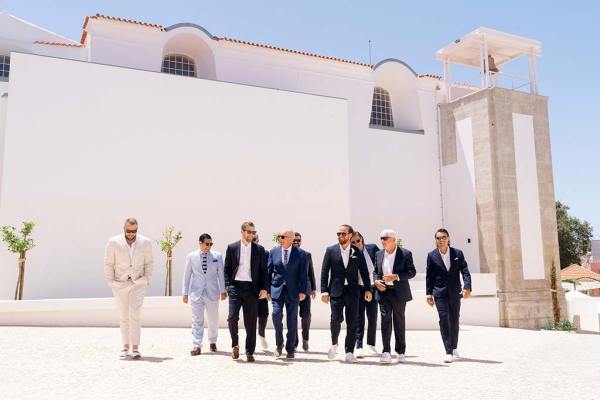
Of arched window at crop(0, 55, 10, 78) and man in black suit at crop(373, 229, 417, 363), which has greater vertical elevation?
arched window at crop(0, 55, 10, 78)

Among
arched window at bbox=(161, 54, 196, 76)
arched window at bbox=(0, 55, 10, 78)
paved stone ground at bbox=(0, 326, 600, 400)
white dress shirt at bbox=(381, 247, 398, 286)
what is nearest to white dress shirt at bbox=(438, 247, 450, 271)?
white dress shirt at bbox=(381, 247, 398, 286)

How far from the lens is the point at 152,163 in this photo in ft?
49.0

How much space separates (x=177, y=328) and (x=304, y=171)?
749 cm

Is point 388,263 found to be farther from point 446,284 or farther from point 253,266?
point 253,266

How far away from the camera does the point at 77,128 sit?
14148mm

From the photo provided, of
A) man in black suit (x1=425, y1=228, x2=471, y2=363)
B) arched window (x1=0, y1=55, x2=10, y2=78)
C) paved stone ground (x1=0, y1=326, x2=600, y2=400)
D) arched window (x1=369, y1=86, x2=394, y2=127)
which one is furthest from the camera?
arched window (x1=369, y1=86, x2=394, y2=127)

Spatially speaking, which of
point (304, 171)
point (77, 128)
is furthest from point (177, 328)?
point (304, 171)

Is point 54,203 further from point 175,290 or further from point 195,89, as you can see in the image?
point 195,89

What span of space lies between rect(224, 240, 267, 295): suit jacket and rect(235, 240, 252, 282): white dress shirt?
31 millimetres

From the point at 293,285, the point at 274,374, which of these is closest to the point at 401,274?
the point at 293,285

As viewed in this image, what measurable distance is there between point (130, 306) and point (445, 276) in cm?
441

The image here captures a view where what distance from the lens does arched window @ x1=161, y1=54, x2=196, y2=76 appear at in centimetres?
1828

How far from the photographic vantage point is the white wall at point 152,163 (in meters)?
13.6

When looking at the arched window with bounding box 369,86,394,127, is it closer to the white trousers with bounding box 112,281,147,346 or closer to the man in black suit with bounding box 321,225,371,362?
the man in black suit with bounding box 321,225,371,362
